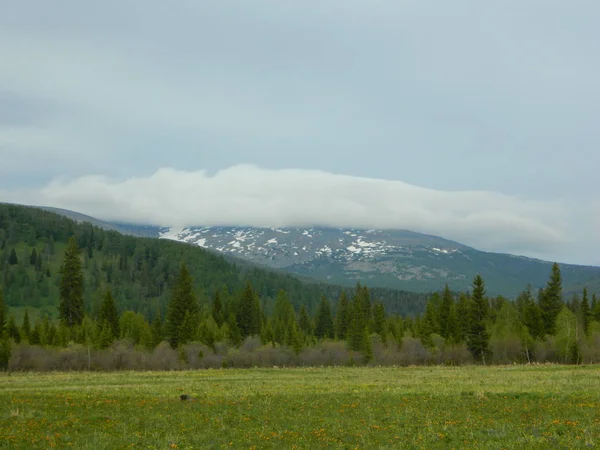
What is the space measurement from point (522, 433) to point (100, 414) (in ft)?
61.9

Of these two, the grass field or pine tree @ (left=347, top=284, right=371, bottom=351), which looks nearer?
the grass field

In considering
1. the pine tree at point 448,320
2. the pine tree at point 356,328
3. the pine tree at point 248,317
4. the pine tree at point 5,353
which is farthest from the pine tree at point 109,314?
the pine tree at point 448,320

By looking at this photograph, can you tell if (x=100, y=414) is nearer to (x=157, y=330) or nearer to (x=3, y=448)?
(x=3, y=448)

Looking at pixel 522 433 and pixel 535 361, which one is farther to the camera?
pixel 535 361

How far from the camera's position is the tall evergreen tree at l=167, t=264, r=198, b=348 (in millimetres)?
102375

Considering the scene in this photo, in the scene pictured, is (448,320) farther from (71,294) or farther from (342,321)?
(71,294)

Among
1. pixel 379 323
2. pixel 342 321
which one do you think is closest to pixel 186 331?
pixel 379 323

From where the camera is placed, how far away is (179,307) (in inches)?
4173

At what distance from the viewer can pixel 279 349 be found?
331 feet

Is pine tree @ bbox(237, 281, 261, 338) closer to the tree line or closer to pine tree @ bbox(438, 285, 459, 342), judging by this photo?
the tree line

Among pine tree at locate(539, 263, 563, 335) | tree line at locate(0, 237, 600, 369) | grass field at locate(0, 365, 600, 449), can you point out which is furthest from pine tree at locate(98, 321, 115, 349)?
pine tree at locate(539, 263, 563, 335)

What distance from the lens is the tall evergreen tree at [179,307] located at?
10238 centimetres

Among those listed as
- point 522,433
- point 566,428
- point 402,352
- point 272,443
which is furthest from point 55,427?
point 402,352

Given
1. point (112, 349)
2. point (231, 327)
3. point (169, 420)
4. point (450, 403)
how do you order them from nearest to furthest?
1. point (169, 420)
2. point (450, 403)
3. point (112, 349)
4. point (231, 327)
